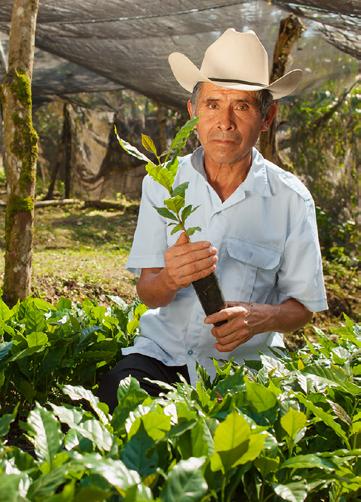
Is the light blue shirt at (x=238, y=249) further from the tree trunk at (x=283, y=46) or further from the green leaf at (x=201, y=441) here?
the tree trunk at (x=283, y=46)

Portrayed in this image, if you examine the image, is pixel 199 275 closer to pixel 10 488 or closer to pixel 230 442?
pixel 230 442

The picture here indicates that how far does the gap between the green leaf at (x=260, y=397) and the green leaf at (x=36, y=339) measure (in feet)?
3.76

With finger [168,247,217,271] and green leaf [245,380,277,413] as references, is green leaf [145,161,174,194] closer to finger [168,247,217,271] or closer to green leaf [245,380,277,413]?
finger [168,247,217,271]

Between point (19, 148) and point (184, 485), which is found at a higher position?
point (184, 485)

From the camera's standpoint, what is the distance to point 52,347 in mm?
3195

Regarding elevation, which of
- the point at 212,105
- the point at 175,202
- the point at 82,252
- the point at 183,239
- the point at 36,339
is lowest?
the point at 82,252

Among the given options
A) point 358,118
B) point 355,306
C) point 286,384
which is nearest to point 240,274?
point 286,384

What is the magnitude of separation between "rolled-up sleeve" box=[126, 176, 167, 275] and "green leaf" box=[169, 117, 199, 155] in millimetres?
832

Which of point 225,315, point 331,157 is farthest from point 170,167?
point 331,157

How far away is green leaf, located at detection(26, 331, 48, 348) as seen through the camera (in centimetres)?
300

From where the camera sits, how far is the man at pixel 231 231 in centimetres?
296

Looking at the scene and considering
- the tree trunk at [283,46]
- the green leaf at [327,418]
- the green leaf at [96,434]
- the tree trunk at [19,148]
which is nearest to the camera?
the green leaf at [96,434]

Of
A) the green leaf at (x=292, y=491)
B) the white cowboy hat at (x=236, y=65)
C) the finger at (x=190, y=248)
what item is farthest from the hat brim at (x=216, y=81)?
the green leaf at (x=292, y=491)

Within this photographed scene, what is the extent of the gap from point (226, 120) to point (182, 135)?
755mm
